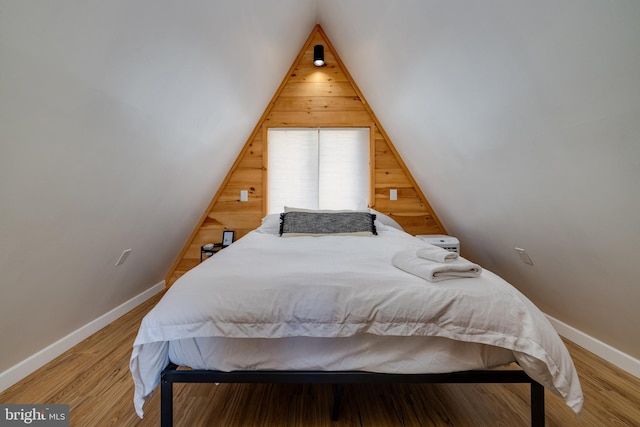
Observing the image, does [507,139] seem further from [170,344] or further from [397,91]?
[170,344]

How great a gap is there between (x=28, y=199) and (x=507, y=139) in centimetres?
236

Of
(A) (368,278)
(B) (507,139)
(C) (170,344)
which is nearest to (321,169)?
(B) (507,139)

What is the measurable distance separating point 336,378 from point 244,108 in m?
2.30

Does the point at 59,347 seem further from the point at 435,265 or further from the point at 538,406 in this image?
the point at 538,406

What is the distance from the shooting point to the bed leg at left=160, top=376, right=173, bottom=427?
995 millimetres

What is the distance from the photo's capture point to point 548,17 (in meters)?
0.95

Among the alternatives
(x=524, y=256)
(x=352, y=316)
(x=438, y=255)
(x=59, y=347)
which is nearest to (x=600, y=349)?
(x=524, y=256)

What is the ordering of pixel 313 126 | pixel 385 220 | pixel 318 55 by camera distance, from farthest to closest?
pixel 313 126
pixel 318 55
pixel 385 220

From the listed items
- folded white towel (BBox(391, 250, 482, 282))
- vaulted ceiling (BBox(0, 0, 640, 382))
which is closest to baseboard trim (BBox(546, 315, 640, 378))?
vaulted ceiling (BBox(0, 0, 640, 382))

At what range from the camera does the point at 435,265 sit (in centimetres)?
107

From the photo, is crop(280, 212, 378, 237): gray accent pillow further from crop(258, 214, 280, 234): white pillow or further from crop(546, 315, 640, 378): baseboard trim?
crop(546, 315, 640, 378): baseboard trim

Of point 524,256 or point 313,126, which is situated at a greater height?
point 313,126

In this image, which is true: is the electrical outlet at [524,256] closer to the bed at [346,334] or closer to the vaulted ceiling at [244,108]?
the vaulted ceiling at [244,108]

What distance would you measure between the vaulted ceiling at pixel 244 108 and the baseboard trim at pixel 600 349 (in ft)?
0.14
